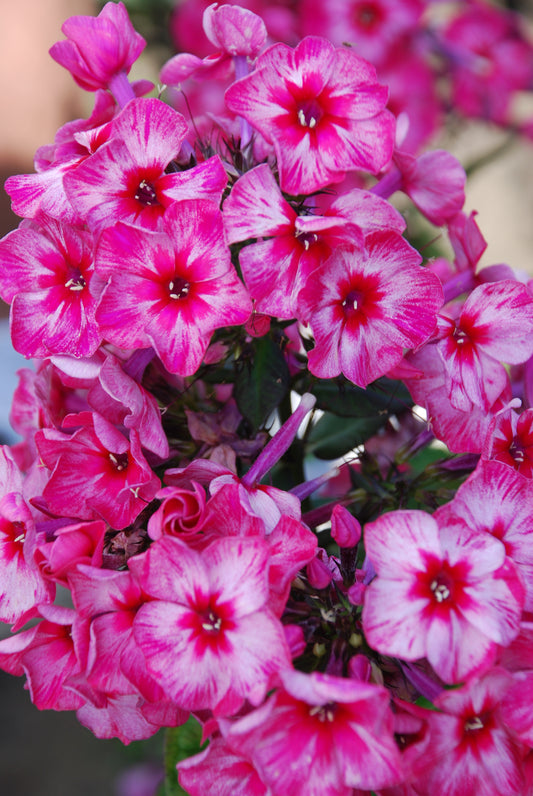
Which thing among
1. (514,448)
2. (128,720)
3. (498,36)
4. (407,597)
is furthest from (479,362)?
(498,36)

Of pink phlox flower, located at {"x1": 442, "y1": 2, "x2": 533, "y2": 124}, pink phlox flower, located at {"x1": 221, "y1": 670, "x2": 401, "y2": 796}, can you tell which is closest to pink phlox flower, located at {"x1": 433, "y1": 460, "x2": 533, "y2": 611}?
pink phlox flower, located at {"x1": 221, "y1": 670, "x2": 401, "y2": 796}

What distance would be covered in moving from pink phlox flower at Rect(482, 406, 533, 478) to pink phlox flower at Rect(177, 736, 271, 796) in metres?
0.22

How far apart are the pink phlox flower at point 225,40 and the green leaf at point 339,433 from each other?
0.29m

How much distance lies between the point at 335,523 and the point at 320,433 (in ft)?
0.81

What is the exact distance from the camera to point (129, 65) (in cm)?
53

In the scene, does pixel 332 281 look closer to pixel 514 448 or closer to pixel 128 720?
Answer: pixel 514 448

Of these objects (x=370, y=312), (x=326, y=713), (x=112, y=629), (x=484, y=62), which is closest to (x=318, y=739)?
(x=326, y=713)

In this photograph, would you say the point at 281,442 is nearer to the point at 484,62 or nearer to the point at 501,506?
the point at 501,506

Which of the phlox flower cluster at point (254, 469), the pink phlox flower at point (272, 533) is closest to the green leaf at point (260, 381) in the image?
the phlox flower cluster at point (254, 469)

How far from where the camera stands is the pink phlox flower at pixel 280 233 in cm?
40

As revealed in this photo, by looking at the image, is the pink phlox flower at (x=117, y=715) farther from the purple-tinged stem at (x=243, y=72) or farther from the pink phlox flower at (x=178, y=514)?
the purple-tinged stem at (x=243, y=72)

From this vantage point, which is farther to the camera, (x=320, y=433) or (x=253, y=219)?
(x=320, y=433)

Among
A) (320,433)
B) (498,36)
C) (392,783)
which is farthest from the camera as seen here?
(498,36)

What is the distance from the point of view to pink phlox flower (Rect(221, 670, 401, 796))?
0.34 m
